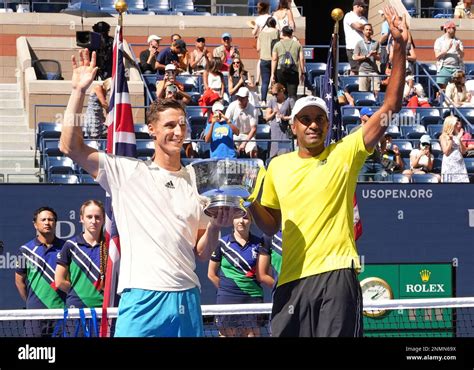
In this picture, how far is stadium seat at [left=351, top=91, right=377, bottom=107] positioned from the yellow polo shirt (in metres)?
12.0

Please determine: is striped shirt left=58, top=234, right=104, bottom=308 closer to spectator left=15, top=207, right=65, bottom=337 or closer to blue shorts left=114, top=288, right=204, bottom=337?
spectator left=15, top=207, right=65, bottom=337

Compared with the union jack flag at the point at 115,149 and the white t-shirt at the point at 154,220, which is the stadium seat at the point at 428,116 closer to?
the union jack flag at the point at 115,149

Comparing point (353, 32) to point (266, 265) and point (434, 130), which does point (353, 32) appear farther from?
point (266, 265)

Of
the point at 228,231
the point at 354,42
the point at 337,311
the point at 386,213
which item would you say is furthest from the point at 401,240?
the point at 337,311

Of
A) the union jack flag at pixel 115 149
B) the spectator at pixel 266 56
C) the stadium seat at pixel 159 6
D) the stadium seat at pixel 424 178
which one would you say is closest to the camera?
the union jack flag at pixel 115 149

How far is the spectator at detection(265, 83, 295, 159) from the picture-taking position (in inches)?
637

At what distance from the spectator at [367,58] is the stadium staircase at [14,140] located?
203 inches

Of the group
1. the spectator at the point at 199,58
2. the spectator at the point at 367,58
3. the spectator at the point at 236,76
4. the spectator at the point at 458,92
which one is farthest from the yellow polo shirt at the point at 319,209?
the spectator at the point at 367,58

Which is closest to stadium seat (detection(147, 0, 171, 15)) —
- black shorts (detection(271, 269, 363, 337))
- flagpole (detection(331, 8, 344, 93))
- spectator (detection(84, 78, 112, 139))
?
spectator (detection(84, 78, 112, 139))

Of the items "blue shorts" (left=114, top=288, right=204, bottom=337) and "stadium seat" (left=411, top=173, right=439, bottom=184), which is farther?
"stadium seat" (left=411, top=173, right=439, bottom=184)

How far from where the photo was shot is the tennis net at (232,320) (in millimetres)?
8828

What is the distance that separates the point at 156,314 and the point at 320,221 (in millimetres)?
953
